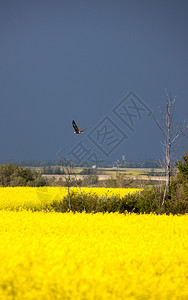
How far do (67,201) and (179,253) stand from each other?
9083 millimetres

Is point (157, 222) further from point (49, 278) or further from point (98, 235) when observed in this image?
point (49, 278)

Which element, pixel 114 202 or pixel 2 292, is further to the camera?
pixel 114 202

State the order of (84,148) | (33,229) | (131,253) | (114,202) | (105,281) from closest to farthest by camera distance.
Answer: (105,281) → (131,253) → (33,229) → (114,202) → (84,148)

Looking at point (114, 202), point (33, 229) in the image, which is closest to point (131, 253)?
point (33, 229)

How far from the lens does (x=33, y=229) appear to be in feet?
26.2

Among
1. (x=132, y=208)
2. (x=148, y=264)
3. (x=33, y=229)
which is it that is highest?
(x=148, y=264)

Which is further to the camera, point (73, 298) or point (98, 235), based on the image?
point (98, 235)

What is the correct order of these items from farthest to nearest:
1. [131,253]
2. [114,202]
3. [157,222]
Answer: [114,202], [157,222], [131,253]

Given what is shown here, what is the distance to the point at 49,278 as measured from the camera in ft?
13.4

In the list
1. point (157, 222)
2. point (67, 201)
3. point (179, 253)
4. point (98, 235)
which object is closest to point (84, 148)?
point (67, 201)

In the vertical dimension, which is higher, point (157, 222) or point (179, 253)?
point (179, 253)

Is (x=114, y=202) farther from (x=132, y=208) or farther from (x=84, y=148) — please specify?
(x=84, y=148)

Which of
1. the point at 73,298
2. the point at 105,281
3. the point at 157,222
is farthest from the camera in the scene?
the point at 157,222

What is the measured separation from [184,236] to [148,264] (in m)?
2.65
